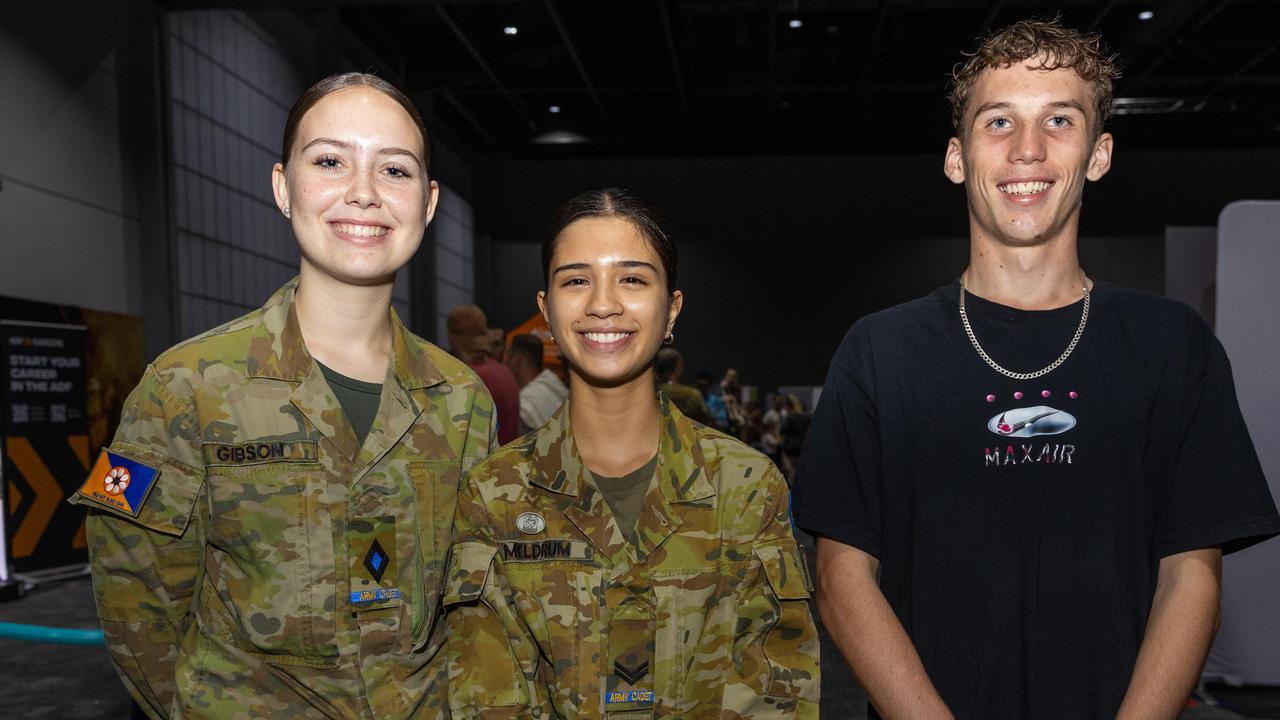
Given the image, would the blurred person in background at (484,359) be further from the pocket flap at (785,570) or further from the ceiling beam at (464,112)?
the ceiling beam at (464,112)

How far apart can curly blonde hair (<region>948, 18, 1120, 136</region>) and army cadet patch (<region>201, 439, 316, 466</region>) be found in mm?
1243

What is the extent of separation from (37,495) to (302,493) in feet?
21.1

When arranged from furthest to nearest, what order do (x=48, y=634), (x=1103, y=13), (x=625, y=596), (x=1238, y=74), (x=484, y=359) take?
(x=1238, y=74), (x=1103, y=13), (x=484, y=359), (x=48, y=634), (x=625, y=596)

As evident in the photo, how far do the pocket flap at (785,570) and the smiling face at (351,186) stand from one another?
2.64ft

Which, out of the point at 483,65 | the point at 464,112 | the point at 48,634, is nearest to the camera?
the point at 48,634

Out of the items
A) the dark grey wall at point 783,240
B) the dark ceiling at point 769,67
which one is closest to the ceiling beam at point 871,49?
the dark ceiling at point 769,67

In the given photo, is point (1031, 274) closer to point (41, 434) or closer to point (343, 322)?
point (343, 322)

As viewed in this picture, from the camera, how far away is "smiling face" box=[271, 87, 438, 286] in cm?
158

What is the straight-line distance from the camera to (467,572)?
1.59m

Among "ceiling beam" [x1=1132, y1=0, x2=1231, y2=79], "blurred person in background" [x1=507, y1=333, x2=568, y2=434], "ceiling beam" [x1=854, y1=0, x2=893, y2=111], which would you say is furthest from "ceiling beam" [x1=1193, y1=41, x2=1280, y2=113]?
"blurred person in background" [x1=507, y1=333, x2=568, y2=434]

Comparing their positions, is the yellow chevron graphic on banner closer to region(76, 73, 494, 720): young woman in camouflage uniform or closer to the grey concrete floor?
the grey concrete floor

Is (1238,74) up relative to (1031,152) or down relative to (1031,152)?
up

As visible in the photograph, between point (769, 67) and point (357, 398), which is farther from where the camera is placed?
point (769, 67)

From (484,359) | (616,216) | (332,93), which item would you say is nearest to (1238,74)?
(484,359)
